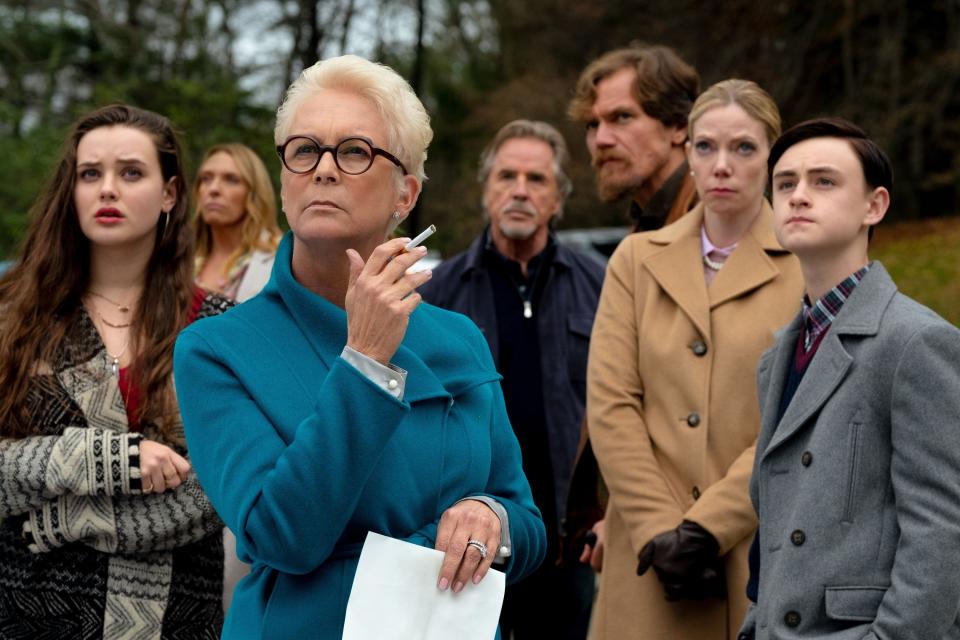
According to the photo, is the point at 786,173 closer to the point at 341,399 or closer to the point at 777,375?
the point at 777,375

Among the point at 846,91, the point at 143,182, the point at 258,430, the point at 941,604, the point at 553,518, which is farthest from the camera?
the point at 846,91

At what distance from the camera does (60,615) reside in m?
3.44

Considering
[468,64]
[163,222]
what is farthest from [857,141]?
[468,64]

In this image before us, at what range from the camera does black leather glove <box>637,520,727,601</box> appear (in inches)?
152

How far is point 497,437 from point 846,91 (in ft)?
76.1

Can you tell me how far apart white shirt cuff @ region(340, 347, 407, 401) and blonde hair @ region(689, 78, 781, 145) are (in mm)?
2194

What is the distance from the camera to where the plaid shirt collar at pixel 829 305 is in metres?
3.24

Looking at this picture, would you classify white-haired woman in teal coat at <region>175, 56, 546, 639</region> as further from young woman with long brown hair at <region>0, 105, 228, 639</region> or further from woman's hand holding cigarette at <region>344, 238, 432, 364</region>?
young woman with long brown hair at <region>0, 105, 228, 639</region>

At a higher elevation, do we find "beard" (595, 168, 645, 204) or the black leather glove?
"beard" (595, 168, 645, 204)

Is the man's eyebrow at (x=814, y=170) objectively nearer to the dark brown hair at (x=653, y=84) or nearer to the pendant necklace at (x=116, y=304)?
the dark brown hair at (x=653, y=84)

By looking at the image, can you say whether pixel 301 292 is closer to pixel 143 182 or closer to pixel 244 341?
pixel 244 341

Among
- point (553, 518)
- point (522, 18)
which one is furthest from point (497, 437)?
point (522, 18)

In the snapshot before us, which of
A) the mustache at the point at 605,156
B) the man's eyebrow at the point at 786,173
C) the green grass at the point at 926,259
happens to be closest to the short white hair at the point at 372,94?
the man's eyebrow at the point at 786,173

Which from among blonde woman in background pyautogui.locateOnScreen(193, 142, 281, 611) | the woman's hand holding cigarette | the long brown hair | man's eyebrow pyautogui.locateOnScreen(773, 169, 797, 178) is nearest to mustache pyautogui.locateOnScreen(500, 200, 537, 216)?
blonde woman in background pyautogui.locateOnScreen(193, 142, 281, 611)
